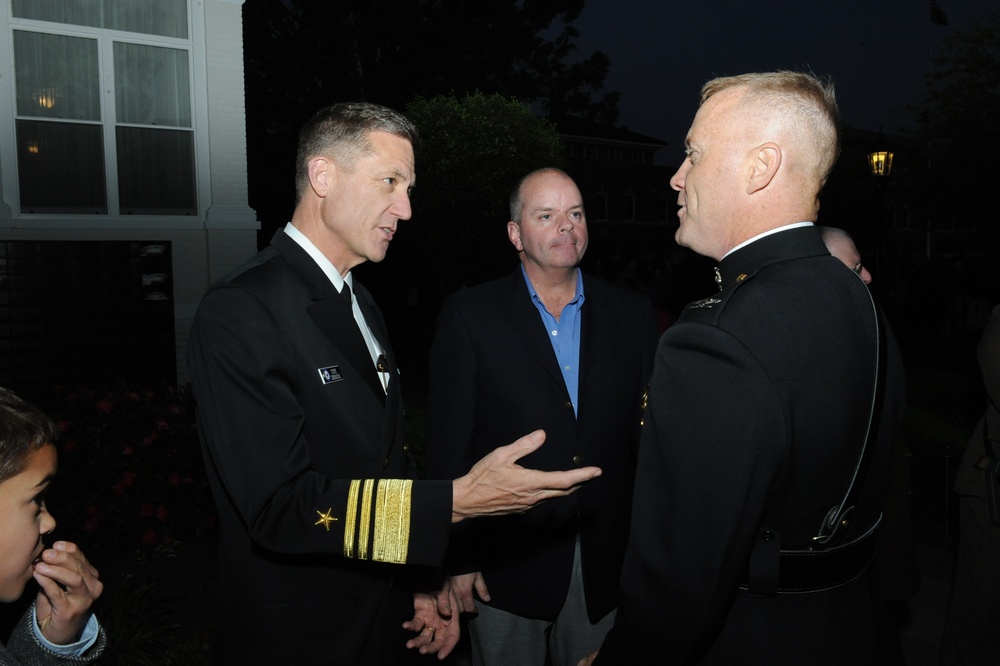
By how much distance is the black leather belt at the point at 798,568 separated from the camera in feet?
5.57

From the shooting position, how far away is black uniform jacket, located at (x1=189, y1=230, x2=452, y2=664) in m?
1.96

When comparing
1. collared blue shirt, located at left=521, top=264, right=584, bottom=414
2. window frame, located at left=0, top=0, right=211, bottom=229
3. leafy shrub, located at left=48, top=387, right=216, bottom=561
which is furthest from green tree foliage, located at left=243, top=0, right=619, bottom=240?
collared blue shirt, located at left=521, top=264, right=584, bottom=414

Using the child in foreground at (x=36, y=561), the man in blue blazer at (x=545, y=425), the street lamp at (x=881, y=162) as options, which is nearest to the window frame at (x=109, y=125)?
the man in blue blazer at (x=545, y=425)

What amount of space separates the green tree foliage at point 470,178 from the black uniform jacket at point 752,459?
19.4 meters

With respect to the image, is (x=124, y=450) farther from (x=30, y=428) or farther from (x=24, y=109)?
(x=24, y=109)

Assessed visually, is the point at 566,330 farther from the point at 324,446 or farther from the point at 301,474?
the point at 301,474

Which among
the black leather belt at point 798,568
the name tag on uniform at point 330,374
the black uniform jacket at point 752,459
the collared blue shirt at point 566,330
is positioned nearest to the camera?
the black uniform jacket at point 752,459

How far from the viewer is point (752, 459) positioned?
1562 millimetres

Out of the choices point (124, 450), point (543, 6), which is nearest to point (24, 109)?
point (124, 450)

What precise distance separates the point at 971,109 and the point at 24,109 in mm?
25901

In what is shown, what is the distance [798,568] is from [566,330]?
6.34ft

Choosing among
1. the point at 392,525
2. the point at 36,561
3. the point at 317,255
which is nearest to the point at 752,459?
the point at 392,525

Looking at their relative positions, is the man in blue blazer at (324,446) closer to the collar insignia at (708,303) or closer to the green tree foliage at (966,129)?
the collar insignia at (708,303)

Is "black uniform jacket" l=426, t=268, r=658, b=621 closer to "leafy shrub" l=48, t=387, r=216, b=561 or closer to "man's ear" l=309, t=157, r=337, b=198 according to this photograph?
"man's ear" l=309, t=157, r=337, b=198
